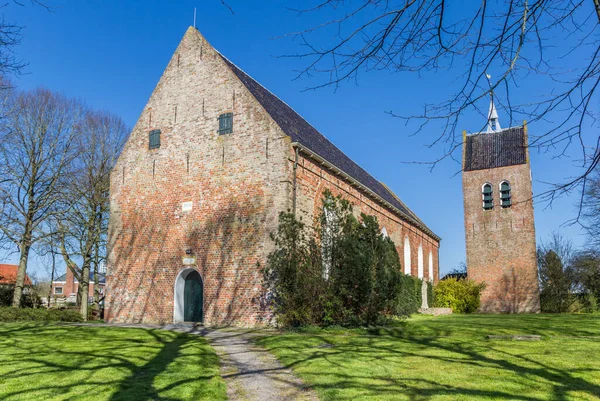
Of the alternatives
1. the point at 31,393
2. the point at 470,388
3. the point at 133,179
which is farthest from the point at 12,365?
the point at 133,179

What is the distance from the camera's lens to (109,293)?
21938mm

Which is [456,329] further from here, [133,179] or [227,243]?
[133,179]

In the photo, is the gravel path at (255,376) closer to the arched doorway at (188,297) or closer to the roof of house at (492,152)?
the arched doorway at (188,297)

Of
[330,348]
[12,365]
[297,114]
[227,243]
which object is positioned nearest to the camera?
[12,365]

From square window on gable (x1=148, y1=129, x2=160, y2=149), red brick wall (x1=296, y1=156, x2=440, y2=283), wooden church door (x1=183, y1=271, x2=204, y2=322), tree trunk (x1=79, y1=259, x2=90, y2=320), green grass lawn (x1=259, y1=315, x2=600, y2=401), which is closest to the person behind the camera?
Result: green grass lawn (x1=259, y1=315, x2=600, y2=401)

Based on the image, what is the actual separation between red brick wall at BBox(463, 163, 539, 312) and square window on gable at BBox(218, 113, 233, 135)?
26.9 m

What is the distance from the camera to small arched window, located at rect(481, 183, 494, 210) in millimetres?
42000

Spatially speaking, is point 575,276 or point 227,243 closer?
point 227,243

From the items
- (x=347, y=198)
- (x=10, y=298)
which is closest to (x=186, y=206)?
(x=347, y=198)

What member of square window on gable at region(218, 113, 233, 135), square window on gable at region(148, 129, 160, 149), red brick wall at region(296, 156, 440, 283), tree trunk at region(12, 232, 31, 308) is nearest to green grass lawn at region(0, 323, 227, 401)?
red brick wall at region(296, 156, 440, 283)

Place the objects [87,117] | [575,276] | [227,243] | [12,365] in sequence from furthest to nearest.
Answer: [575,276] → [87,117] → [227,243] → [12,365]

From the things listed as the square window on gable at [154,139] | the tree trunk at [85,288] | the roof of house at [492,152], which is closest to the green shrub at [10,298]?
the tree trunk at [85,288]

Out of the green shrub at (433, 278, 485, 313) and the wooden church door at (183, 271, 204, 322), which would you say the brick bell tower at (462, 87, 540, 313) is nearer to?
the green shrub at (433, 278, 485, 313)

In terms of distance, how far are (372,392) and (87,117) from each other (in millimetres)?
29340
